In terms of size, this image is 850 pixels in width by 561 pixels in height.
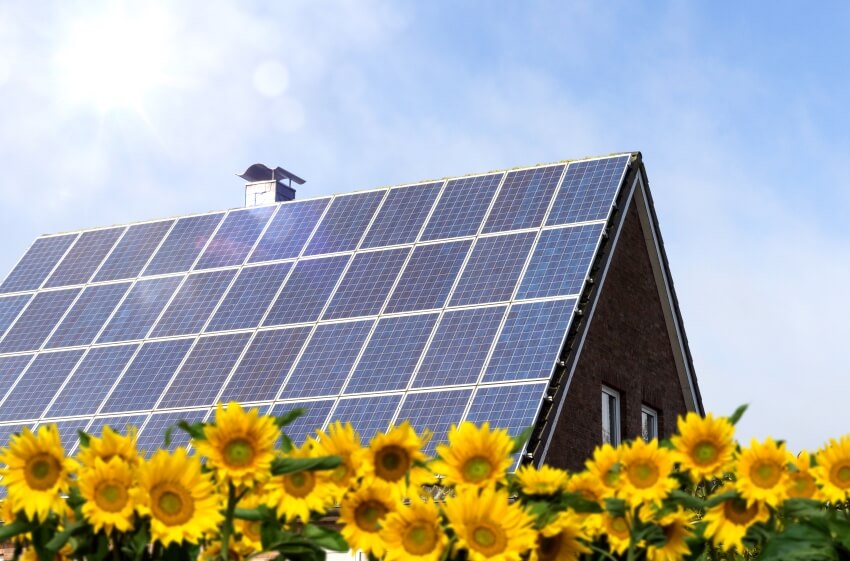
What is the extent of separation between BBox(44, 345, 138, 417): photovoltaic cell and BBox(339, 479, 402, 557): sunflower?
16385mm

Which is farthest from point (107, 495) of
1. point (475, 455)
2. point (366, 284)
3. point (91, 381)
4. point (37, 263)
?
point (37, 263)

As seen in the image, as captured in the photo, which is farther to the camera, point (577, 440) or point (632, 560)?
point (577, 440)

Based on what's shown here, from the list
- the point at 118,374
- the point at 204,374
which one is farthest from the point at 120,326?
the point at 204,374

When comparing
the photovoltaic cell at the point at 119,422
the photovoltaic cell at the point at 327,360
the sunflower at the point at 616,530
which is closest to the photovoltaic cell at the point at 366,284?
the photovoltaic cell at the point at 327,360

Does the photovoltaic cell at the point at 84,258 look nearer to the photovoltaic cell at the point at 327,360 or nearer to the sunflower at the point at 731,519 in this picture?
the photovoltaic cell at the point at 327,360

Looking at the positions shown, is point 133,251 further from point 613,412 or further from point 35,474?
point 35,474

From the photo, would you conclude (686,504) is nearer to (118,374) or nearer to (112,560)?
(112,560)

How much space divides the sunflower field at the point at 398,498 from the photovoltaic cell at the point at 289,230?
58.8 feet

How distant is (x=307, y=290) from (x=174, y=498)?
16.9 m

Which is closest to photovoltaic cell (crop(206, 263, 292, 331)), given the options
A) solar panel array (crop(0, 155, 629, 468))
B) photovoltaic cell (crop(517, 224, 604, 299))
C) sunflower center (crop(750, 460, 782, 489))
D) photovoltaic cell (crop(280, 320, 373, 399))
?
solar panel array (crop(0, 155, 629, 468))

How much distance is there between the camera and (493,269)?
19.9m

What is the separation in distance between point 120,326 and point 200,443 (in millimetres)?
18698

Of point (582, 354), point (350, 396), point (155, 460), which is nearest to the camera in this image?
A: point (155, 460)

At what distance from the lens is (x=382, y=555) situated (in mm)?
4531
